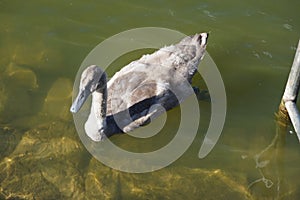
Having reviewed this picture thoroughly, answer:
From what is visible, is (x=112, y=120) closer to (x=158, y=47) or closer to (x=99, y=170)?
(x=99, y=170)

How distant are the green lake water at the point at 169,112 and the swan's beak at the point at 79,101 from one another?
855mm

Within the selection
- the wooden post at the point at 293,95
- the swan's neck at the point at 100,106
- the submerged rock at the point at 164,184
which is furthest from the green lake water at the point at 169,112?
the wooden post at the point at 293,95

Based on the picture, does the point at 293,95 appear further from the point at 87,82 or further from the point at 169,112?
the point at 87,82

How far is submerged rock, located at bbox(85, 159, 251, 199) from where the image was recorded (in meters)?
6.86

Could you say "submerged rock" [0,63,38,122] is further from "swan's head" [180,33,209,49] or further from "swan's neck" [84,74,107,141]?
"swan's head" [180,33,209,49]

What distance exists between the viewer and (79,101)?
663cm

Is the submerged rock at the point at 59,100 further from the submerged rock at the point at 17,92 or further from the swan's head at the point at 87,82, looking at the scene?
the swan's head at the point at 87,82

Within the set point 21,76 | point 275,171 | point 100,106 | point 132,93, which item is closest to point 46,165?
point 100,106

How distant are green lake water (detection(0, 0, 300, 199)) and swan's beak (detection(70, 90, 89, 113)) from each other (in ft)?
2.80

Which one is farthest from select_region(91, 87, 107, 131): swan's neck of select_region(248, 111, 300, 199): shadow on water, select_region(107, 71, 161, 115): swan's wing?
select_region(248, 111, 300, 199): shadow on water

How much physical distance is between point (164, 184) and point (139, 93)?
47.8 inches

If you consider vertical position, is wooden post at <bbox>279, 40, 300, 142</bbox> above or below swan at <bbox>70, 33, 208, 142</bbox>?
above

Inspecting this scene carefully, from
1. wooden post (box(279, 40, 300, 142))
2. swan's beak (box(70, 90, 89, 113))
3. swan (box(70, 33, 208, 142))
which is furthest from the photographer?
swan (box(70, 33, 208, 142))

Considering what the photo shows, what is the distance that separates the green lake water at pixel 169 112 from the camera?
6.95m
